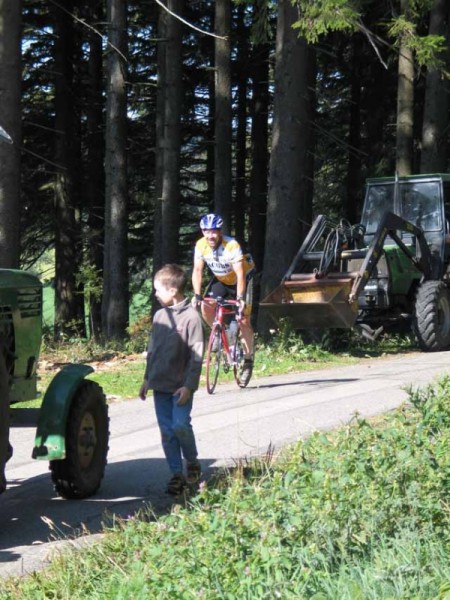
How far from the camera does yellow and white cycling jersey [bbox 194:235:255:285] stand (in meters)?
12.6

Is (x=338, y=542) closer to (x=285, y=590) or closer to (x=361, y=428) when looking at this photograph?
(x=285, y=590)

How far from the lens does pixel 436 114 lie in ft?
77.0

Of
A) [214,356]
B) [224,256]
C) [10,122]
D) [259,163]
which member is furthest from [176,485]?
[259,163]

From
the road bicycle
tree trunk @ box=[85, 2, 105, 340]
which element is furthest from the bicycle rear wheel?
tree trunk @ box=[85, 2, 105, 340]

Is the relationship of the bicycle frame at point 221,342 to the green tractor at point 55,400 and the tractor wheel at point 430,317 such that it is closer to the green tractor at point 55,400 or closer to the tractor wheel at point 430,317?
the green tractor at point 55,400

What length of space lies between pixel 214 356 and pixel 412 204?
Answer: 7.80 meters

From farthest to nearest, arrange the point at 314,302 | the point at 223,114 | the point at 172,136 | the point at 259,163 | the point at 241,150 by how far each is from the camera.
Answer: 1. the point at 241,150
2. the point at 259,163
3. the point at 223,114
4. the point at 172,136
5. the point at 314,302

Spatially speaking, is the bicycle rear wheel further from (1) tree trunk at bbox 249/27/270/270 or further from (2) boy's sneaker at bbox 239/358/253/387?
(1) tree trunk at bbox 249/27/270/270

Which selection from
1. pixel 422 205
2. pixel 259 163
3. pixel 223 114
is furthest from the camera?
pixel 259 163

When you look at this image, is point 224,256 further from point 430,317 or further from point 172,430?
point 430,317

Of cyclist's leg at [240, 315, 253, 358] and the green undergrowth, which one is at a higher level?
cyclist's leg at [240, 315, 253, 358]

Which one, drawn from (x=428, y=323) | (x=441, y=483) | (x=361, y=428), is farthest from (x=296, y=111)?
(x=441, y=483)

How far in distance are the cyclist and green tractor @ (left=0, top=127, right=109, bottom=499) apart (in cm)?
438

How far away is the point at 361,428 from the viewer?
7.79 meters
